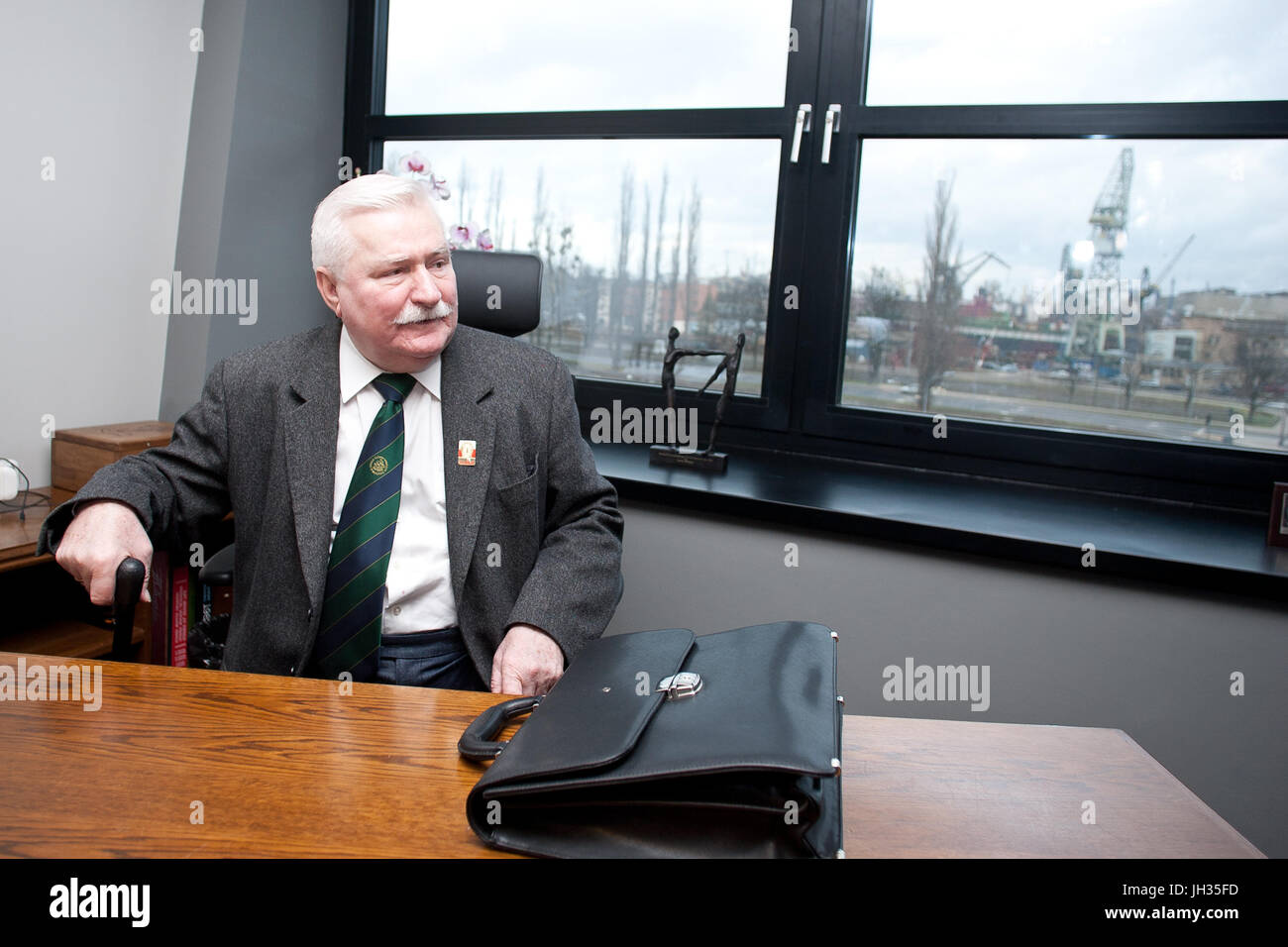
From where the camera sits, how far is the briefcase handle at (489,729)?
856 millimetres

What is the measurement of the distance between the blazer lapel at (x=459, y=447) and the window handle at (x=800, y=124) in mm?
1387

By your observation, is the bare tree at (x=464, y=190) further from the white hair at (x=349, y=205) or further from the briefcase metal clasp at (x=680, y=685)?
the briefcase metal clasp at (x=680, y=685)

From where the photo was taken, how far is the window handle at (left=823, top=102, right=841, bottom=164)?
8.54ft

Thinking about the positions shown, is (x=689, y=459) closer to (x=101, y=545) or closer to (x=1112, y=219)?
(x=1112, y=219)

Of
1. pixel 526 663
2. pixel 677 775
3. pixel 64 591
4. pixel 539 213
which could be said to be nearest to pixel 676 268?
pixel 539 213

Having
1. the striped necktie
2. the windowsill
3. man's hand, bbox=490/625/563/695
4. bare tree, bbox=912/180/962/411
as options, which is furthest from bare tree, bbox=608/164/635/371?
man's hand, bbox=490/625/563/695

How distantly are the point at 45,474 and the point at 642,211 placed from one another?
1.86 m

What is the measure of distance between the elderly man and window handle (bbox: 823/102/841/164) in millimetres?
1416

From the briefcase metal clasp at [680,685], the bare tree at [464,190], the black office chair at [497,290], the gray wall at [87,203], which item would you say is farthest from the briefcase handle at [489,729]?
the bare tree at [464,190]

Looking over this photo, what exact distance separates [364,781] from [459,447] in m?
0.82

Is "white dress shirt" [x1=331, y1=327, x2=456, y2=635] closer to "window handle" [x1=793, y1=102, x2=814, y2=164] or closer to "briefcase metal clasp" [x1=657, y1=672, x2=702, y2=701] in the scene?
"briefcase metal clasp" [x1=657, y1=672, x2=702, y2=701]

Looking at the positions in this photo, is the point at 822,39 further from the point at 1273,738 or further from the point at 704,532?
the point at 1273,738

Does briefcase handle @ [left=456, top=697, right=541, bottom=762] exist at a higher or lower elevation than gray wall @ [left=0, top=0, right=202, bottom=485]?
lower
